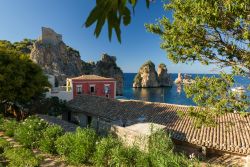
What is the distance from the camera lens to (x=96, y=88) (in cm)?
4344

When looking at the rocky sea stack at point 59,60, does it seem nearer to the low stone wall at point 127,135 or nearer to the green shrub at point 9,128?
the green shrub at point 9,128

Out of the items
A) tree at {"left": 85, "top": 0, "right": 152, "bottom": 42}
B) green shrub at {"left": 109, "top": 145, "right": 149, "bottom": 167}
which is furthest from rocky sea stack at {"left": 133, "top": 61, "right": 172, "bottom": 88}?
tree at {"left": 85, "top": 0, "right": 152, "bottom": 42}

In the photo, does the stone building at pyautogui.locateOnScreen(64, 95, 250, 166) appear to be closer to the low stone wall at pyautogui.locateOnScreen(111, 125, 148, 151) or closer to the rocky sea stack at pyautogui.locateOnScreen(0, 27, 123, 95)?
the low stone wall at pyautogui.locateOnScreen(111, 125, 148, 151)

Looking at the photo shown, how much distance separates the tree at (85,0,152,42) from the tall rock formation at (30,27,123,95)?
81.7 metres

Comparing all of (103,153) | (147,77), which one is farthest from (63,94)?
(147,77)

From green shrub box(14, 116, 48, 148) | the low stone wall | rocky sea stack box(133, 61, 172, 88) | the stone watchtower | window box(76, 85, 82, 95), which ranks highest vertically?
the stone watchtower

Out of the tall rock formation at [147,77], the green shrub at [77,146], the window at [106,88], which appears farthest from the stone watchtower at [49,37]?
the green shrub at [77,146]

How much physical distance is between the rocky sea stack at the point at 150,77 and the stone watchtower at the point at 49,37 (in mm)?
52520

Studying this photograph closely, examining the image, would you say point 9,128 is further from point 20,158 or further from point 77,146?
point 77,146

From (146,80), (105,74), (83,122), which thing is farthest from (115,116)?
(146,80)

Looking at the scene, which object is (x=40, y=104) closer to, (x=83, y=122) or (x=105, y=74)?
(x=83, y=122)

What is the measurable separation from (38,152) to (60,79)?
232 ft

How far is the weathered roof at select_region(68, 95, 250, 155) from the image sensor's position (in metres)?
19.3

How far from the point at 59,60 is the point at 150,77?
58.0 m
